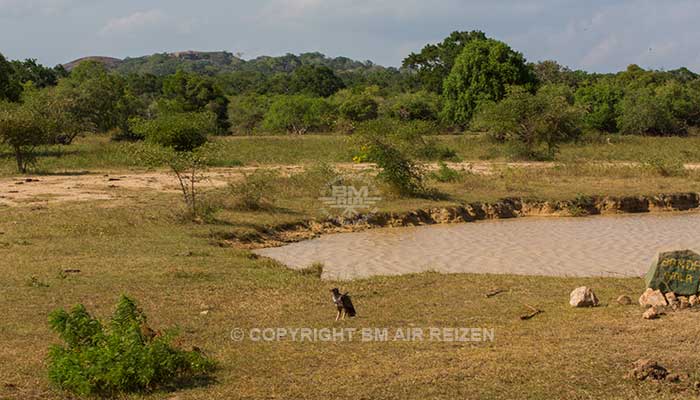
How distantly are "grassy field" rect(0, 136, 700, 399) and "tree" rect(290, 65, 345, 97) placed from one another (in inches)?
2142

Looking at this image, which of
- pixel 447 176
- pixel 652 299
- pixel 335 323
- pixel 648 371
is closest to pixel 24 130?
pixel 447 176

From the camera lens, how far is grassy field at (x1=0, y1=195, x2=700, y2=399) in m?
6.96

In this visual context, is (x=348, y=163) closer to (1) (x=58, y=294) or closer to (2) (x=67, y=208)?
(2) (x=67, y=208)

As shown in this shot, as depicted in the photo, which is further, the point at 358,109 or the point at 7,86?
the point at 358,109

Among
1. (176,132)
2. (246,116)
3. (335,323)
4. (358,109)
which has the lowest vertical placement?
(335,323)

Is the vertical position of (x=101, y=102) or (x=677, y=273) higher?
(x=101, y=102)

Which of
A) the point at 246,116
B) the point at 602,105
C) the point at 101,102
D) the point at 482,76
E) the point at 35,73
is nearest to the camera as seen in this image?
the point at 101,102

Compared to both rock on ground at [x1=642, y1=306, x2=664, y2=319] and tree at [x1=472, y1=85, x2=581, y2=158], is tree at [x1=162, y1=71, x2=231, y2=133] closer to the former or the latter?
tree at [x1=472, y1=85, x2=581, y2=158]

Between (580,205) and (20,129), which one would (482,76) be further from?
(20,129)

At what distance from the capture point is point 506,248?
59.7 feet

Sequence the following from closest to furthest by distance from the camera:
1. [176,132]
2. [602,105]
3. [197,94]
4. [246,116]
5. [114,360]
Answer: [114,360] → [176,132] → [602,105] → [197,94] → [246,116]

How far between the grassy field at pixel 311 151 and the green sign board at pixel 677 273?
23.3 m

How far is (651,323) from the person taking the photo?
29.3 ft

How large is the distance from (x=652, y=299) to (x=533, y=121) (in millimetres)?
27032
